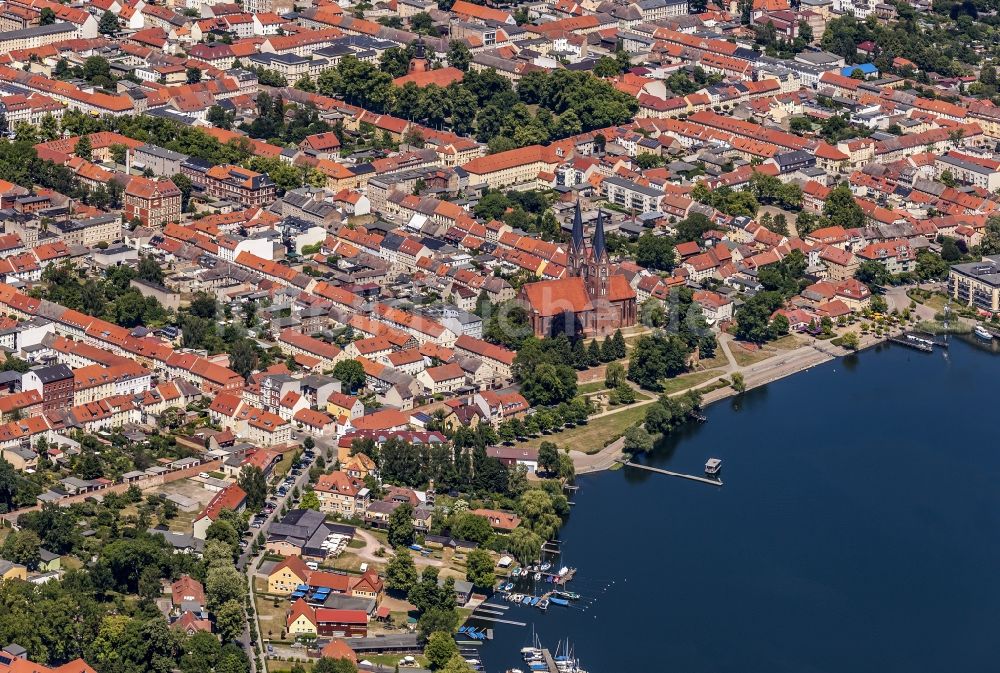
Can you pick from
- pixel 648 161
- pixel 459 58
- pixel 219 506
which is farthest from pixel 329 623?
pixel 459 58

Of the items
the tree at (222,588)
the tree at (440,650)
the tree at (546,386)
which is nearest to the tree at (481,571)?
the tree at (440,650)

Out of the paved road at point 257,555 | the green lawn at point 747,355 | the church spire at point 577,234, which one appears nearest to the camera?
the paved road at point 257,555

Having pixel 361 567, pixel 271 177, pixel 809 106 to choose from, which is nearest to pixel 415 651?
pixel 361 567

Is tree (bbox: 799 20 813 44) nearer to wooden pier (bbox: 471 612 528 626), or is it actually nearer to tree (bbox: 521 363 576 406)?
tree (bbox: 521 363 576 406)

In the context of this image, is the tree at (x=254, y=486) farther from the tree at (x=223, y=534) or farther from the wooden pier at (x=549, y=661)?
the wooden pier at (x=549, y=661)

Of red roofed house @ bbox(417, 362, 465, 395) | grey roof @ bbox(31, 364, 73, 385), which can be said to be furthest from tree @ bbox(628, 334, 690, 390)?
grey roof @ bbox(31, 364, 73, 385)
